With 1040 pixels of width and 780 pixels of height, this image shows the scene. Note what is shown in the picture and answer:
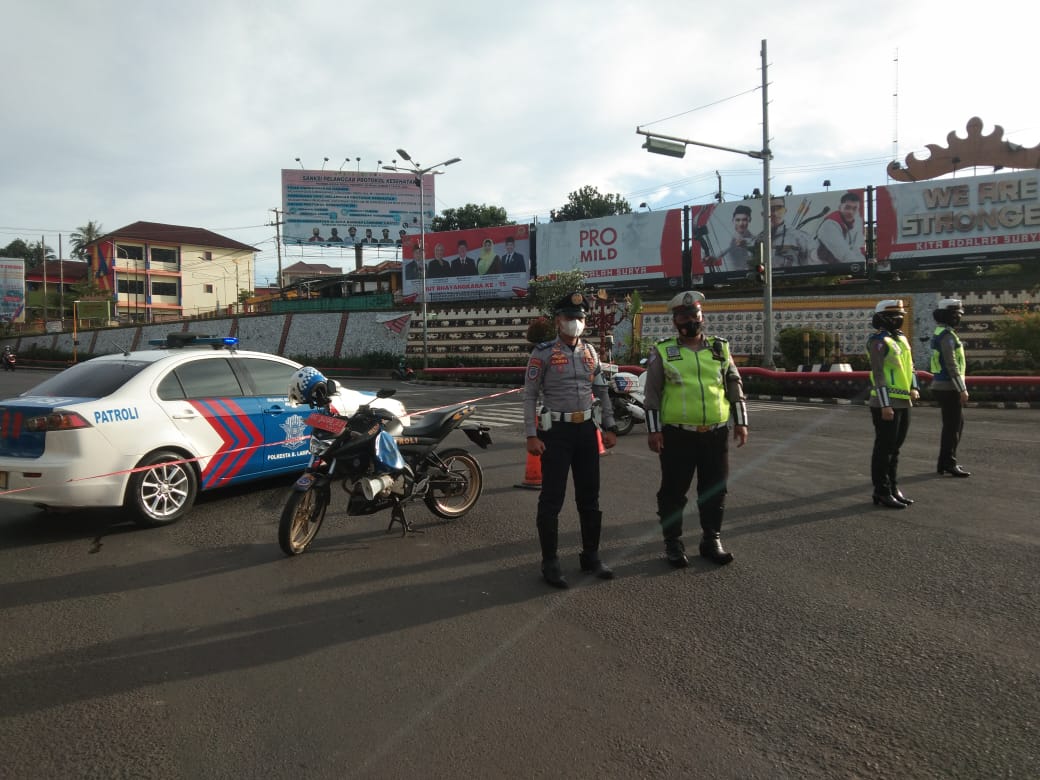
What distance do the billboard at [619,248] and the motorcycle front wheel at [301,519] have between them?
92.2 feet

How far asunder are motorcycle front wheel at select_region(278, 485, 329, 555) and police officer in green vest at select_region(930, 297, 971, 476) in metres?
6.38

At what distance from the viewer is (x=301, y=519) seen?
5.12m

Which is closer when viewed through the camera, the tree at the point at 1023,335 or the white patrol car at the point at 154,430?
the white patrol car at the point at 154,430

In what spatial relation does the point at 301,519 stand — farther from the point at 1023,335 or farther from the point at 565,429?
the point at 1023,335

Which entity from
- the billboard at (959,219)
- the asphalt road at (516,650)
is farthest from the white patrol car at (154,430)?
the billboard at (959,219)

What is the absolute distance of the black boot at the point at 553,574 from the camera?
14.5 ft

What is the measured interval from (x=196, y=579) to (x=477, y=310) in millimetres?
31511

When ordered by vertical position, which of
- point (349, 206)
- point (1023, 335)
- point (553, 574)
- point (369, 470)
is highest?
point (349, 206)

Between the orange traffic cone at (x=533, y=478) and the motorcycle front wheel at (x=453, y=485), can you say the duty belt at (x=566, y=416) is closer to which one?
the motorcycle front wheel at (x=453, y=485)

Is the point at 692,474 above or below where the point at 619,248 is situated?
below

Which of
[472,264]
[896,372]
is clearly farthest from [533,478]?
[472,264]

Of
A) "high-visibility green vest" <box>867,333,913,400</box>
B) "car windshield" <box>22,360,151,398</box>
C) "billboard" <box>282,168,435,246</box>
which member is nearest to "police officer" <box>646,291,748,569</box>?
"high-visibility green vest" <box>867,333,913,400</box>

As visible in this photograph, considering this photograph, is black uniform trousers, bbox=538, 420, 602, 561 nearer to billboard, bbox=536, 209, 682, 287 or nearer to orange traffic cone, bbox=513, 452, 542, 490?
orange traffic cone, bbox=513, 452, 542, 490

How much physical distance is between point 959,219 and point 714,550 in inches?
1123
